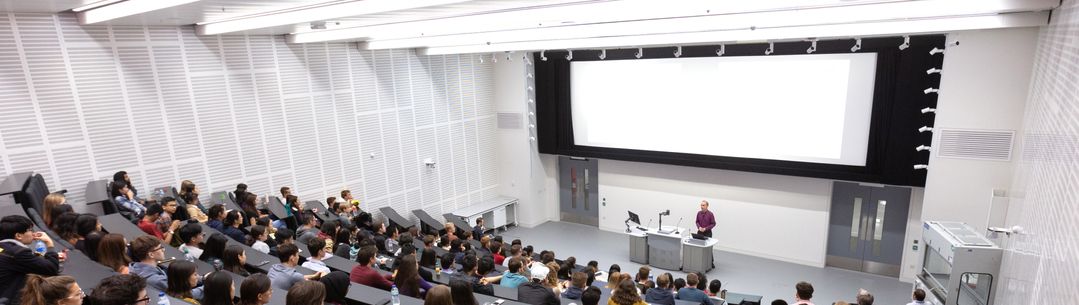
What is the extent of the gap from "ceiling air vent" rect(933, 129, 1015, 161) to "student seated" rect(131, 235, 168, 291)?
9.76m

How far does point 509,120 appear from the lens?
41.0 ft

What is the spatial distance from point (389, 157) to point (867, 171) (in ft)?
28.0

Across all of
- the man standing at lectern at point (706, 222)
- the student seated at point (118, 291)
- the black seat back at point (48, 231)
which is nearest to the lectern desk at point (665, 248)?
the man standing at lectern at point (706, 222)

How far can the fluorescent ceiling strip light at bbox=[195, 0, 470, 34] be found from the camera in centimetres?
462

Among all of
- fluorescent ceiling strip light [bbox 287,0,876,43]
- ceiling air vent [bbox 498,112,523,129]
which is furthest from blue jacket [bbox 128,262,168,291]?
ceiling air vent [bbox 498,112,523,129]

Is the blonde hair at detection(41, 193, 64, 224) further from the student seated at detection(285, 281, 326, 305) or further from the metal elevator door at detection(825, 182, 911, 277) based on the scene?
the metal elevator door at detection(825, 182, 911, 277)

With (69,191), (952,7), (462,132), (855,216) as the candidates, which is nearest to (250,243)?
(69,191)

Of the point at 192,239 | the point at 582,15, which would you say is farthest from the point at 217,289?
the point at 582,15

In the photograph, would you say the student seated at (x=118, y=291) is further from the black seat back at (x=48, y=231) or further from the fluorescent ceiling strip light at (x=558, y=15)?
the fluorescent ceiling strip light at (x=558, y=15)

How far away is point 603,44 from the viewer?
839cm

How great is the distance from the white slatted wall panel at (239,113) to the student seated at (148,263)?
398cm

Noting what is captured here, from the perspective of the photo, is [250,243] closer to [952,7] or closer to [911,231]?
[952,7]

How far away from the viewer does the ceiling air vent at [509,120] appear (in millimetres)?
12328

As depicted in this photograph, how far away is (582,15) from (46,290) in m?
4.72
